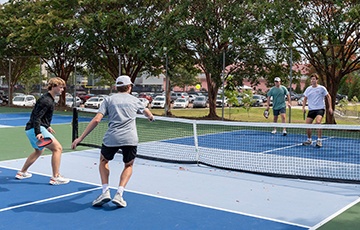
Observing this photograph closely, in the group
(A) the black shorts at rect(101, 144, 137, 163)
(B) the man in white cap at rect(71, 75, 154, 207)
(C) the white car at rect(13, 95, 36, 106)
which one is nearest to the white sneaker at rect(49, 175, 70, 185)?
(B) the man in white cap at rect(71, 75, 154, 207)

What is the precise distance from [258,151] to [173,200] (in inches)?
193

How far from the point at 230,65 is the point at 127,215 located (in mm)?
14284

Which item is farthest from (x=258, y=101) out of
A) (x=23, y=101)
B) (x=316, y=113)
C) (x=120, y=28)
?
(x=316, y=113)

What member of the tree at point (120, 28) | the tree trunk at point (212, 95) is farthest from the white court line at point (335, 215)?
the tree at point (120, 28)

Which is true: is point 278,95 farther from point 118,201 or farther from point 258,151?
point 118,201

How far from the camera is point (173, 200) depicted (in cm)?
559

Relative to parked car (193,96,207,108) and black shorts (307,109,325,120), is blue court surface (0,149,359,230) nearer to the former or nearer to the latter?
black shorts (307,109,325,120)

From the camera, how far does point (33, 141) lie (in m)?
6.34

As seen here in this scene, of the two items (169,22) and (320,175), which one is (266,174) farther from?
(169,22)

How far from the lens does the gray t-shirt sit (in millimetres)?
5098

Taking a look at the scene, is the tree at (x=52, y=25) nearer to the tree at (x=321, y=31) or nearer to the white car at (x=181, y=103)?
the tree at (x=321, y=31)

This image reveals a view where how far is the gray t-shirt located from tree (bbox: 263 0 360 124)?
11965mm

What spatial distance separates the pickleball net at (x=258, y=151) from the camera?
7621mm

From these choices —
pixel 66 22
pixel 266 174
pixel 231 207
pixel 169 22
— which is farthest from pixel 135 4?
pixel 231 207
